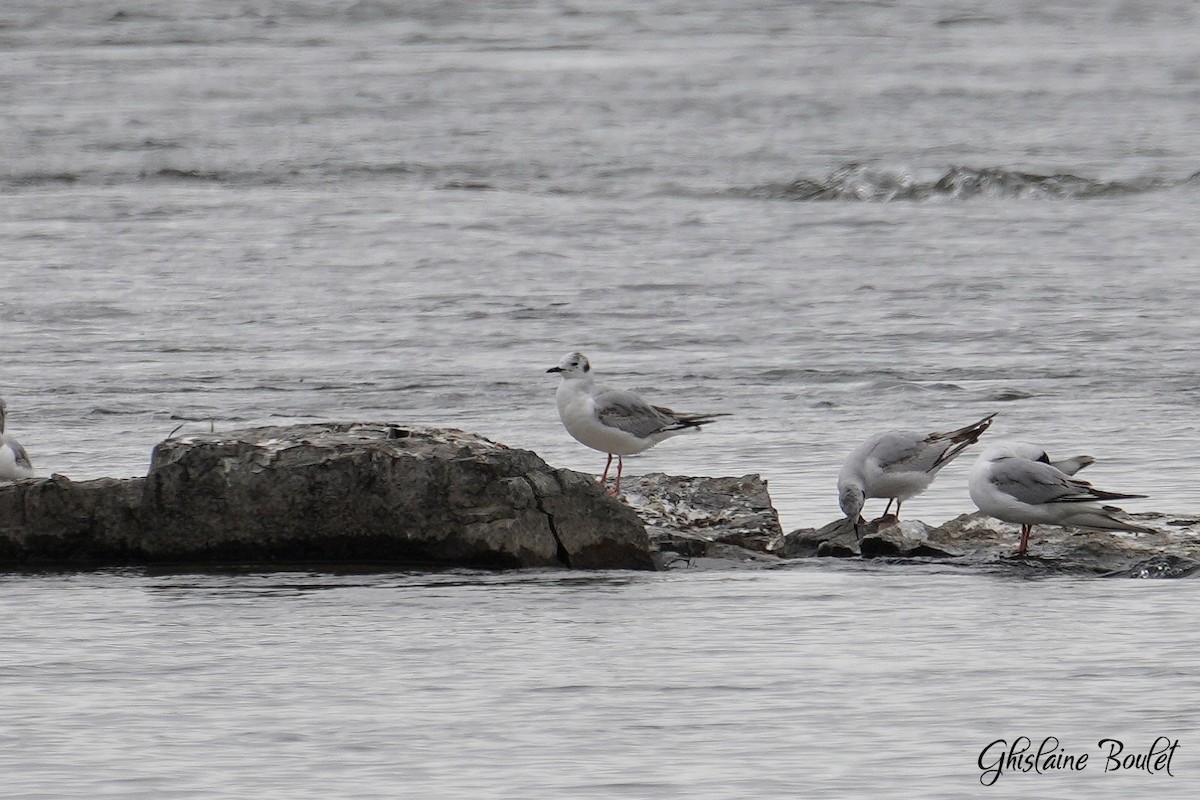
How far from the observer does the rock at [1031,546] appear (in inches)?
308

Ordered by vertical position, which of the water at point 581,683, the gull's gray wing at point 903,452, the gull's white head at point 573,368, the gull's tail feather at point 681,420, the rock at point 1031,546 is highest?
the gull's white head at point 573,368

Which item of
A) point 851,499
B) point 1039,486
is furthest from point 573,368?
point 1039,486

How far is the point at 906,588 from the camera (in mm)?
7453

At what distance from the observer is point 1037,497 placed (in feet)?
26.6

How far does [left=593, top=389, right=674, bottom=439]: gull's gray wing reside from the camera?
9.79 meters

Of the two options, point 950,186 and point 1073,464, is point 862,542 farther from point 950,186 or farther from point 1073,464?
point 950,186

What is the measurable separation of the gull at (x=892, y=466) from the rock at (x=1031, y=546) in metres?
0.20

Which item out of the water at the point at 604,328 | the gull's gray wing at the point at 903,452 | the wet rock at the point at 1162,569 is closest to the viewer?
the water at the point at 604,328

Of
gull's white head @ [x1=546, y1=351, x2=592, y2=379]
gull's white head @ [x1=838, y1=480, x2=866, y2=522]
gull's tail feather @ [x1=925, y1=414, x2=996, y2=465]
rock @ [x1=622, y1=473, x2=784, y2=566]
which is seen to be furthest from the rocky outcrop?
gull's white head @ [x1=546, y1=351, x2=592, y2=379]

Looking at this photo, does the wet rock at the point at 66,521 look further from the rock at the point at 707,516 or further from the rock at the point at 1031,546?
the rock at the point at 1031,546

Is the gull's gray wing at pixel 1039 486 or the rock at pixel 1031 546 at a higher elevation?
the gull's gray wing at pixel 1039 486

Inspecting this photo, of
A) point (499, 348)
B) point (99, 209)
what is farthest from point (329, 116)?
point (499, 348)

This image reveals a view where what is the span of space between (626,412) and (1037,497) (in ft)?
7.52

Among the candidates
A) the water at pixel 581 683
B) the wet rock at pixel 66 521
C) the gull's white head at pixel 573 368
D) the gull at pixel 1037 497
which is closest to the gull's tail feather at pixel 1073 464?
Answer: the gull at pixel 1037 497
